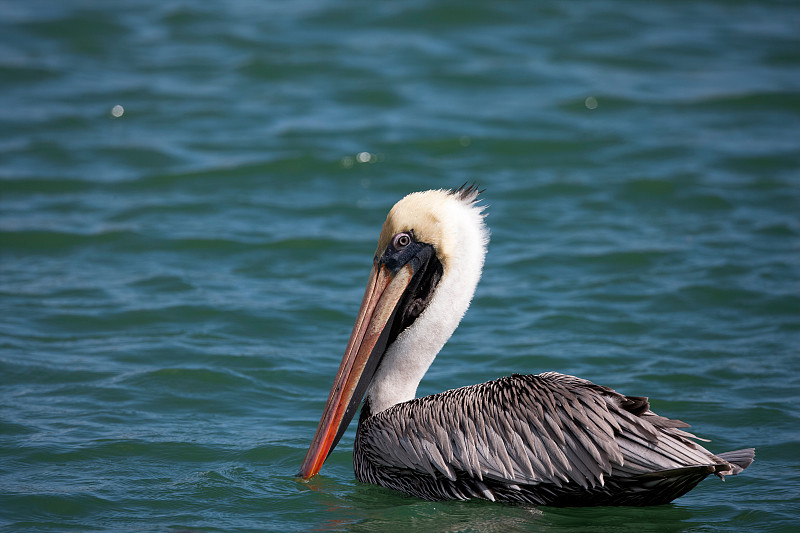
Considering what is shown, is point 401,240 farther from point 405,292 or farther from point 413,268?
point 405,292

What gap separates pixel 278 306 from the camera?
24.7ft

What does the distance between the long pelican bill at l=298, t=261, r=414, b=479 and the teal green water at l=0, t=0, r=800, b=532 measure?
0.76 ft

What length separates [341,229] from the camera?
29.7ft

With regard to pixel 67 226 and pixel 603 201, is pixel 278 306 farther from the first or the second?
pixel 603 201

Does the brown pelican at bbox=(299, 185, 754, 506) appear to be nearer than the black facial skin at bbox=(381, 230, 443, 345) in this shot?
Yes

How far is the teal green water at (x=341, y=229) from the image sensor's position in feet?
16.9

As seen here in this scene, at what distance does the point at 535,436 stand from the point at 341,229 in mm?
4915

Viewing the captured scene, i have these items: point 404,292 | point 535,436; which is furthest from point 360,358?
point 535,436

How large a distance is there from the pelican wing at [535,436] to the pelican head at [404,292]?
11.8 inches

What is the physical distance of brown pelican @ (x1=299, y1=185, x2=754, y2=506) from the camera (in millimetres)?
4230

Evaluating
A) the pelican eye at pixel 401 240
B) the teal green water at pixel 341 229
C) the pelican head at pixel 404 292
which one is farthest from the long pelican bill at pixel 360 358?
the teal green water at pixel 341 229

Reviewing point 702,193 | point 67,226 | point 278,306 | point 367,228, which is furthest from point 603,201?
point 67,226

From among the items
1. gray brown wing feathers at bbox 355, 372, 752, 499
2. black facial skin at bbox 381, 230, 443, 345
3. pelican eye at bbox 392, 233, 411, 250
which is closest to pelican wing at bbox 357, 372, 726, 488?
gray brown wing feathers at bbox 355, 372, 752, 499

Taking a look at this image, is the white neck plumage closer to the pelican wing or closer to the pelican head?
the pelican head
